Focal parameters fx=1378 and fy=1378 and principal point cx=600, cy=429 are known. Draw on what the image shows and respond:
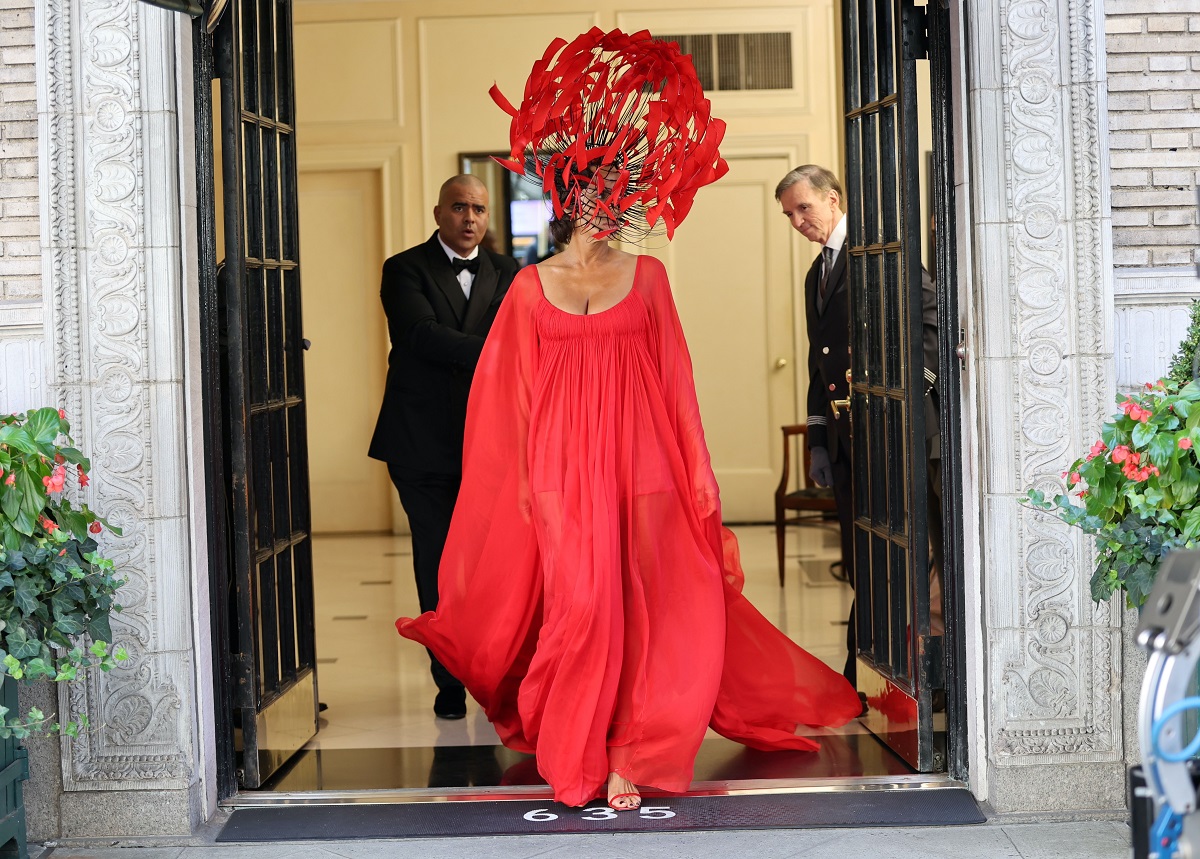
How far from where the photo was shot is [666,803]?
3.70 metres

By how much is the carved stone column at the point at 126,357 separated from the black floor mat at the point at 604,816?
299mm

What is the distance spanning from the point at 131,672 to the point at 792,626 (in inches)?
129

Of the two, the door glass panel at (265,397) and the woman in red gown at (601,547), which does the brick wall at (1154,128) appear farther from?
the door glass panel at (265,397)

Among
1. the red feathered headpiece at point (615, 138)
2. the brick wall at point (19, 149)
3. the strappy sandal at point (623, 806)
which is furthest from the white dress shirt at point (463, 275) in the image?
the strappy sandal at point (623, 806)

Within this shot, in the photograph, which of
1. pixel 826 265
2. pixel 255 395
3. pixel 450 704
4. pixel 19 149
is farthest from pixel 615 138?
pixel 450 704

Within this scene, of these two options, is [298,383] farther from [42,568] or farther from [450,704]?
[42,568]

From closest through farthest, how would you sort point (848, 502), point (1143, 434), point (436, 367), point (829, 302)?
point (1143, 434) → point (829, 302) → point (848, 502) → point (436, 367)

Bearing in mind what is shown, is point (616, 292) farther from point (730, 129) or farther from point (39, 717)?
point (730, 129)

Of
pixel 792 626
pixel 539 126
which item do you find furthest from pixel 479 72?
pixel 539 126

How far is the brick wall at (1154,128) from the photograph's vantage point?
11.6ft

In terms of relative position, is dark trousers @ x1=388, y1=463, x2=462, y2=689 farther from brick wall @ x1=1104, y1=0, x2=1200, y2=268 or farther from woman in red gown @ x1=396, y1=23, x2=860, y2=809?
brick wall @ x1=1104, y1=0, x2=1200, y2=268

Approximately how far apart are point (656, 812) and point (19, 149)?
2.37m

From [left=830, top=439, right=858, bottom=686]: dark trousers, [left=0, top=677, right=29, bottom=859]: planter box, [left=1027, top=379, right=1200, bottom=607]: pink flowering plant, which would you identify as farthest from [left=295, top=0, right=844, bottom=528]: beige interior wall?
[left=0, top=677, right=29, bottom=859]: planter box

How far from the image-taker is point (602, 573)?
12.1 feet
